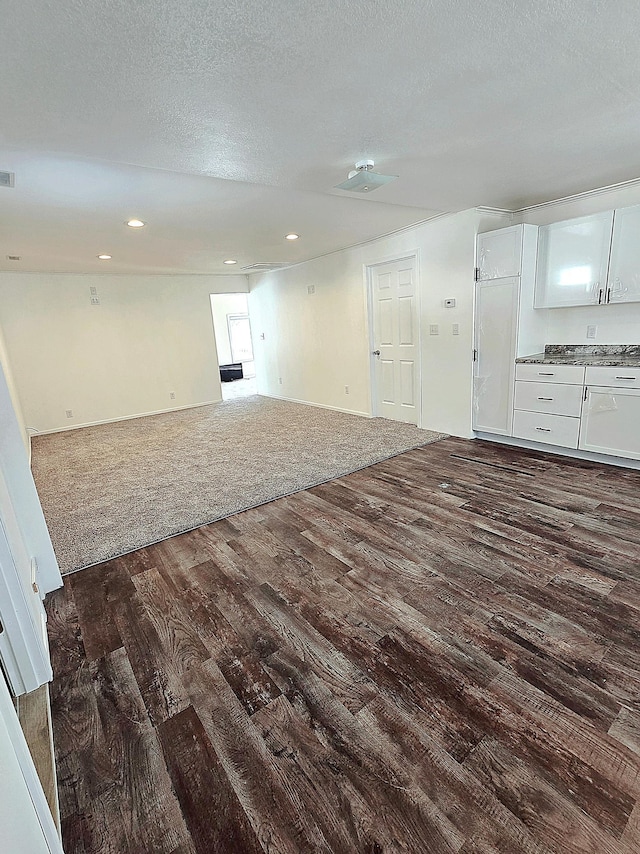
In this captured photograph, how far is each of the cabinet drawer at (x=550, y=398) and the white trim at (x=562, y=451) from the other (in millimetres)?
368

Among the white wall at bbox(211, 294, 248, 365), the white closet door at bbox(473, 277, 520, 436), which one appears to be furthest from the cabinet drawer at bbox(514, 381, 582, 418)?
the white wall at bbox(211, 294, 248, 365)

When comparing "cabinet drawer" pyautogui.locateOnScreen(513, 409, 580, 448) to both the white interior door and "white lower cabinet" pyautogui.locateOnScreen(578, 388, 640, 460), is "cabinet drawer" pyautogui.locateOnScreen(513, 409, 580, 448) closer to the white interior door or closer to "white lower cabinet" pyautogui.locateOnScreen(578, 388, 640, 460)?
"white lower cabinet" pyautogui.locateOnScreen(578, 388, 640, 460)

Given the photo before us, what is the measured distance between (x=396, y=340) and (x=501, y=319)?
60.1 inches

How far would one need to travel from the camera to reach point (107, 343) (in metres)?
6.46

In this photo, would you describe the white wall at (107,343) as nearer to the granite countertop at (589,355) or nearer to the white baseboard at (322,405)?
the white baseboard at (322,405)

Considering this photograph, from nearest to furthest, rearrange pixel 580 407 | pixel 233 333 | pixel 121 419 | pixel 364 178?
pixel 364 178 → pixel 580 407 → pixel 121 419 → pixel 233 333

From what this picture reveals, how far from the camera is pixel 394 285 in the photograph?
5.16 meters

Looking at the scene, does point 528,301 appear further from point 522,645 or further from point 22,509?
point 22,509

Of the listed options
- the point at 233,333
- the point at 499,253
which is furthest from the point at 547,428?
the point at 233,333

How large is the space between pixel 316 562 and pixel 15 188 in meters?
3.06

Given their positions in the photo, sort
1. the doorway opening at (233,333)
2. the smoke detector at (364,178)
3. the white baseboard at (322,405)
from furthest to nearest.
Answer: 1. the doorway opening at (233,333)
2. the white baseboard at (322,405)
3. the smoke detector at (364,178)

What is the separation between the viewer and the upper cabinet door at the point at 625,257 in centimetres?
330

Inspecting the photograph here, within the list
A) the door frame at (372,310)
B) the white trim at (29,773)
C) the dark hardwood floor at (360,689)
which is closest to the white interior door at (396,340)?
the door frame at (372,310)

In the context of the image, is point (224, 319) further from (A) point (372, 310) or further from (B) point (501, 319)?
(B) point (501, 319)
